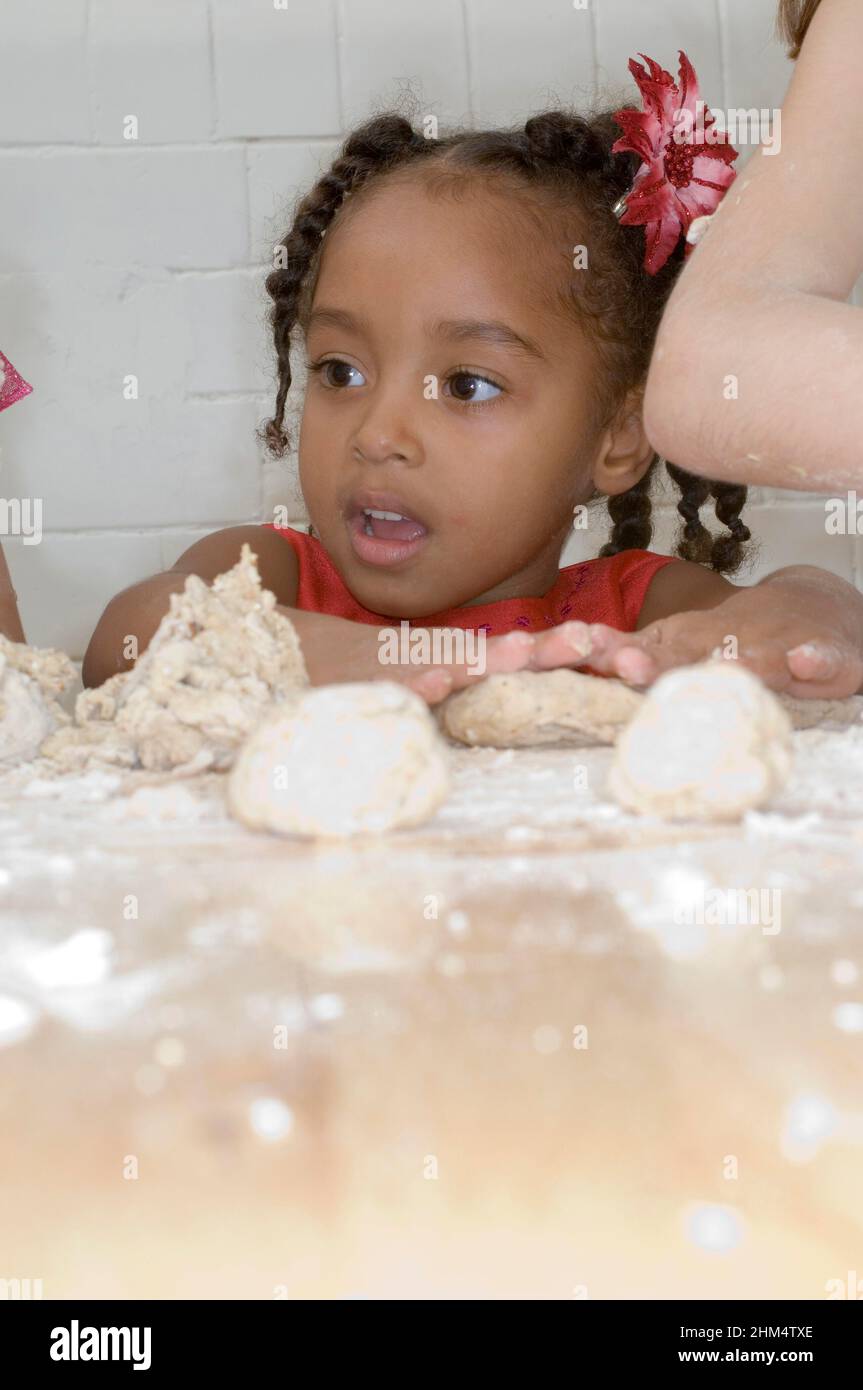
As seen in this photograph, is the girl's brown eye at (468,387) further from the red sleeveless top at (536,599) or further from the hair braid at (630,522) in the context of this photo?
the hair braid at (630,522)

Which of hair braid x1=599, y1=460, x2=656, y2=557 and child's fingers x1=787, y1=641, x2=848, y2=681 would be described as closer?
child's fingers x1=787, y1=641, x2=848, y2=681

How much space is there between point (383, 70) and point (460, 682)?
51.5 inches

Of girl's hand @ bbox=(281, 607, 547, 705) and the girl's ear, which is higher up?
the girl's ear

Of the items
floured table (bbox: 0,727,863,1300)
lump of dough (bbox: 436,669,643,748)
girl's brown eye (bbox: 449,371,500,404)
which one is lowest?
floured table (bbox: 0,727,863,1300)

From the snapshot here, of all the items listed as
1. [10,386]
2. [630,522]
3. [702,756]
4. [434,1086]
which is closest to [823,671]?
[702,756]

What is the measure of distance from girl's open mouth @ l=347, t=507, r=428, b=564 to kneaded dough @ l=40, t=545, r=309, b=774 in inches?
19.1

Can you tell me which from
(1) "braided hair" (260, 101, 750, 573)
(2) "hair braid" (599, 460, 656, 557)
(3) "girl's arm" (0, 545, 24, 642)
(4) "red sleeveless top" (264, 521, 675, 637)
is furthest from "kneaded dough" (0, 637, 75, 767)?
(2) "hair braid" (599, 460, 656, 557)

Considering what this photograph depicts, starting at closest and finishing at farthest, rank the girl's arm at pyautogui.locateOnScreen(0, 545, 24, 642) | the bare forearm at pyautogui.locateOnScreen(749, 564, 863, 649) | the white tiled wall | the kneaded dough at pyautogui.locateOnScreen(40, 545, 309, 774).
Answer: the kneaded dough at pyautogui.locateOnScreen(40, 545, 309, 774)
the bare forearm at pyautogui.locateOnScreen(749, 564, 863, 649)
the girl's arm at pyautogui.locateOnScreen(0, 545, 24, 642)
the white tiled wall

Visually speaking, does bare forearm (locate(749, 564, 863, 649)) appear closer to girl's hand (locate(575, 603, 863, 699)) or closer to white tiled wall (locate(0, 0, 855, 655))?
girl's hand (locate(575, 603, 863, 699))

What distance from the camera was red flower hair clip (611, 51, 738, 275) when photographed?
137 centimetres

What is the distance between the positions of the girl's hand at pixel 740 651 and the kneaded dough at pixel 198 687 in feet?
0.62

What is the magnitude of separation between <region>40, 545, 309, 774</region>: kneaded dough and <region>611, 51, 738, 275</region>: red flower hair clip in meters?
0.79

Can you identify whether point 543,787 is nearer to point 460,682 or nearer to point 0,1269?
point 460,682

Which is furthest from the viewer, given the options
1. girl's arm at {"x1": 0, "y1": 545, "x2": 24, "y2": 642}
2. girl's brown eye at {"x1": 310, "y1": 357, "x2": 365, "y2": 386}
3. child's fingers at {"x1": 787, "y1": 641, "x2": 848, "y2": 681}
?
girl's brown eye at {"x1": 310, "y1": 357, "x2": 365, "y2": 386}
